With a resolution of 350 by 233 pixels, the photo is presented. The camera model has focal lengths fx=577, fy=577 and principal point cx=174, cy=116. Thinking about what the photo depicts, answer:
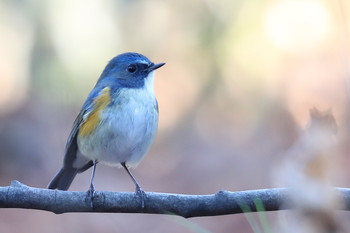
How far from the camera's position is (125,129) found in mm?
2842

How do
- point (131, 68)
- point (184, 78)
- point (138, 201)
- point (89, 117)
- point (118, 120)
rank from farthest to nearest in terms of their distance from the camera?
point (184, 78)
point (131, 68)
point (89, 117)
point (118, 120)
point (138, 201)

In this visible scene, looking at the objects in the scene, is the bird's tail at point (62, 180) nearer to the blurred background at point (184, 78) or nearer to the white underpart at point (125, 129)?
the white underpart at point (125, 129)

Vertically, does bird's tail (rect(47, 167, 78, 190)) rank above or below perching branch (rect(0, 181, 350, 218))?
below

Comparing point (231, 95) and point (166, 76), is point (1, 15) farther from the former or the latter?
point (231, 95)

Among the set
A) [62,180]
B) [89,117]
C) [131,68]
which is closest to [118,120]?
[89,117]

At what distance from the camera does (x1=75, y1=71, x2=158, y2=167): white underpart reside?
9.33 feet

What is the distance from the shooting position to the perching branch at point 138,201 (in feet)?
6.92

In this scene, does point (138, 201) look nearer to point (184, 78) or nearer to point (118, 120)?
point (118, 120)

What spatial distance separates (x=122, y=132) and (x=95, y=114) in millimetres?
179

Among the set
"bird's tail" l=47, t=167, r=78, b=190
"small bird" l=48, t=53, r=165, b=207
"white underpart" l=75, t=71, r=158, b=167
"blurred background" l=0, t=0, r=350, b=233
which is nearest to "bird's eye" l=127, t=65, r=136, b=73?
"small bird" l=48, t=53, r=165, b=207

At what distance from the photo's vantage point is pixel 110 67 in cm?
326

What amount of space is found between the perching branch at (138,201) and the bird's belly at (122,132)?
57cm

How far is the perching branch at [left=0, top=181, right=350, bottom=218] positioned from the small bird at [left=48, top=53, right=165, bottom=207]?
45 centimetres

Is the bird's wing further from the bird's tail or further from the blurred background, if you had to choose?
the blurred background
